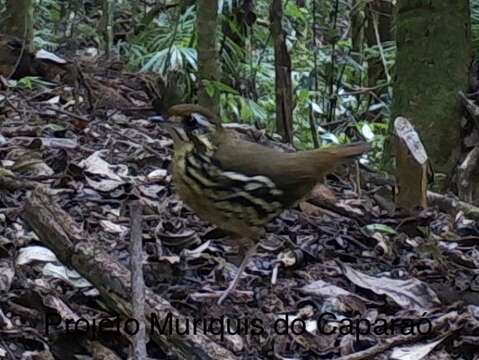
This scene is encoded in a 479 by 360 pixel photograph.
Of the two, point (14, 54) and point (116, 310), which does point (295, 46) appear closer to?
point (14, 54)

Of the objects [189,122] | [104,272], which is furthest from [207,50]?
[104,272]

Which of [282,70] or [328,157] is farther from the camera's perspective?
[282,70]

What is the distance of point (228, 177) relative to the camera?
298cm

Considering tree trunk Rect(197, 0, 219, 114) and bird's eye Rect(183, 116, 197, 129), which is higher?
tree trunk Rect(197, 0, 219, 114)

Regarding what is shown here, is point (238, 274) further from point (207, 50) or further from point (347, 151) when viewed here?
point (207, 50)

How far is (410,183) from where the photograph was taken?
4023 mm

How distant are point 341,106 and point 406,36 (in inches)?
146

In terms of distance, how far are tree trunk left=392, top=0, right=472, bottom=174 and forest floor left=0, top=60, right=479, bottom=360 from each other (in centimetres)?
71

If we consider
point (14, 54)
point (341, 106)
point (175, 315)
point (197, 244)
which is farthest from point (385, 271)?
point (341, 106)

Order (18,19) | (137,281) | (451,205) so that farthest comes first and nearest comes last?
(18,19), (451,205), (137,281)

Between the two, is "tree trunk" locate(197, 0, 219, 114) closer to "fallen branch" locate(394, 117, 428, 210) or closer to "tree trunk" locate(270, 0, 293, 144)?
"tree trunk" locate(270, 0, 293, 144)

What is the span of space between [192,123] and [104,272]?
594 mm

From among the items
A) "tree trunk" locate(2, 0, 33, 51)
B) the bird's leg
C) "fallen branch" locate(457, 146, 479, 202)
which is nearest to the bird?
the bird's leg

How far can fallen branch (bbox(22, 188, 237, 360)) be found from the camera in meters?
2.41
